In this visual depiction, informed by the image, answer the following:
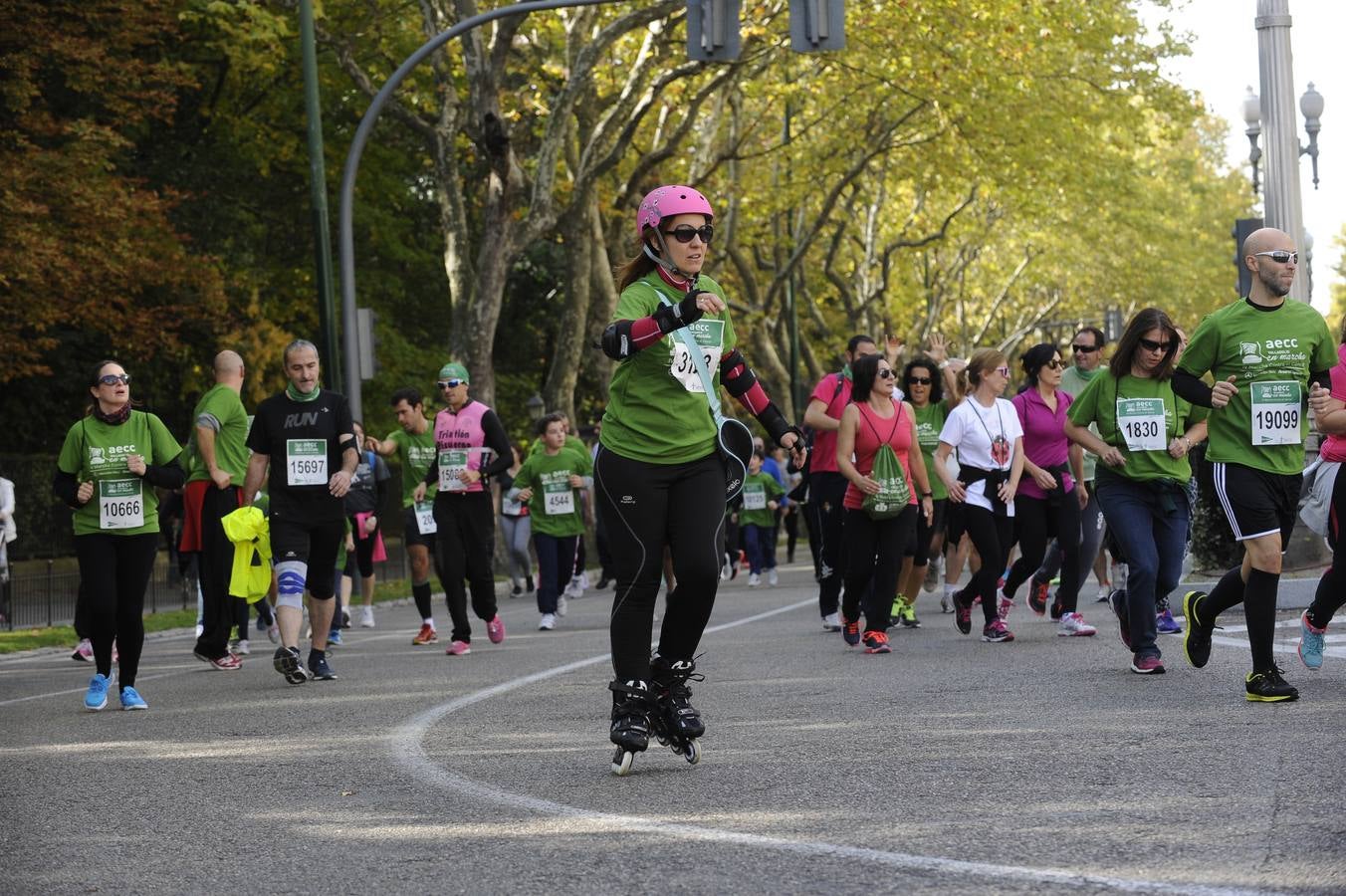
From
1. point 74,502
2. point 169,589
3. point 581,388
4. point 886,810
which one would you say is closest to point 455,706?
point 74,502

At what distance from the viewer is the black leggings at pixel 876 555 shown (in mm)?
12492

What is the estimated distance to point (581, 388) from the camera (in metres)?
47.1

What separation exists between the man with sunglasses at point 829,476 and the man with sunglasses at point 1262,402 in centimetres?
470

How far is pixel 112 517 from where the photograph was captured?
11.1m

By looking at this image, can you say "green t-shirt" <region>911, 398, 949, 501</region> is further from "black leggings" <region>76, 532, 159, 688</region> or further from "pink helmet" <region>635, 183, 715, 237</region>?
"pink helmet" <region>635, 183, 715, 237</region>

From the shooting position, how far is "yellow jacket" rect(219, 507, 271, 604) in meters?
12.5

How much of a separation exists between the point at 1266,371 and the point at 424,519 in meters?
9.12

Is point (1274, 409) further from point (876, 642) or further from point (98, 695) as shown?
point (98, 695)

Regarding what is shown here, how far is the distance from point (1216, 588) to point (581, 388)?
37.8 m

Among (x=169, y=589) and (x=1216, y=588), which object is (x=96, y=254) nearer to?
(x=169, y=589)

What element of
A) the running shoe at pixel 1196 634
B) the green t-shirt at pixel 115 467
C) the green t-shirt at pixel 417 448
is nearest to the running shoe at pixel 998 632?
the running shoe at pixel 1196 634

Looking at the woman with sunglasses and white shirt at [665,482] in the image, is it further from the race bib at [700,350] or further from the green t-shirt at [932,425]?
the green t-shirt at [932,425]

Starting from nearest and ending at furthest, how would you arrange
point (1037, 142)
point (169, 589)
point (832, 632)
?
point (832, 632) < point (169, 589) < point (1037, 142)

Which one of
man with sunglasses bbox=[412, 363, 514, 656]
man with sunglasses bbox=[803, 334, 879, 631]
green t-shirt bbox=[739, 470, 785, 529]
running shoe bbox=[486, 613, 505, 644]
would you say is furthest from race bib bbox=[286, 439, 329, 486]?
green t-shirt bbox=[739, 470, 785, 529]
